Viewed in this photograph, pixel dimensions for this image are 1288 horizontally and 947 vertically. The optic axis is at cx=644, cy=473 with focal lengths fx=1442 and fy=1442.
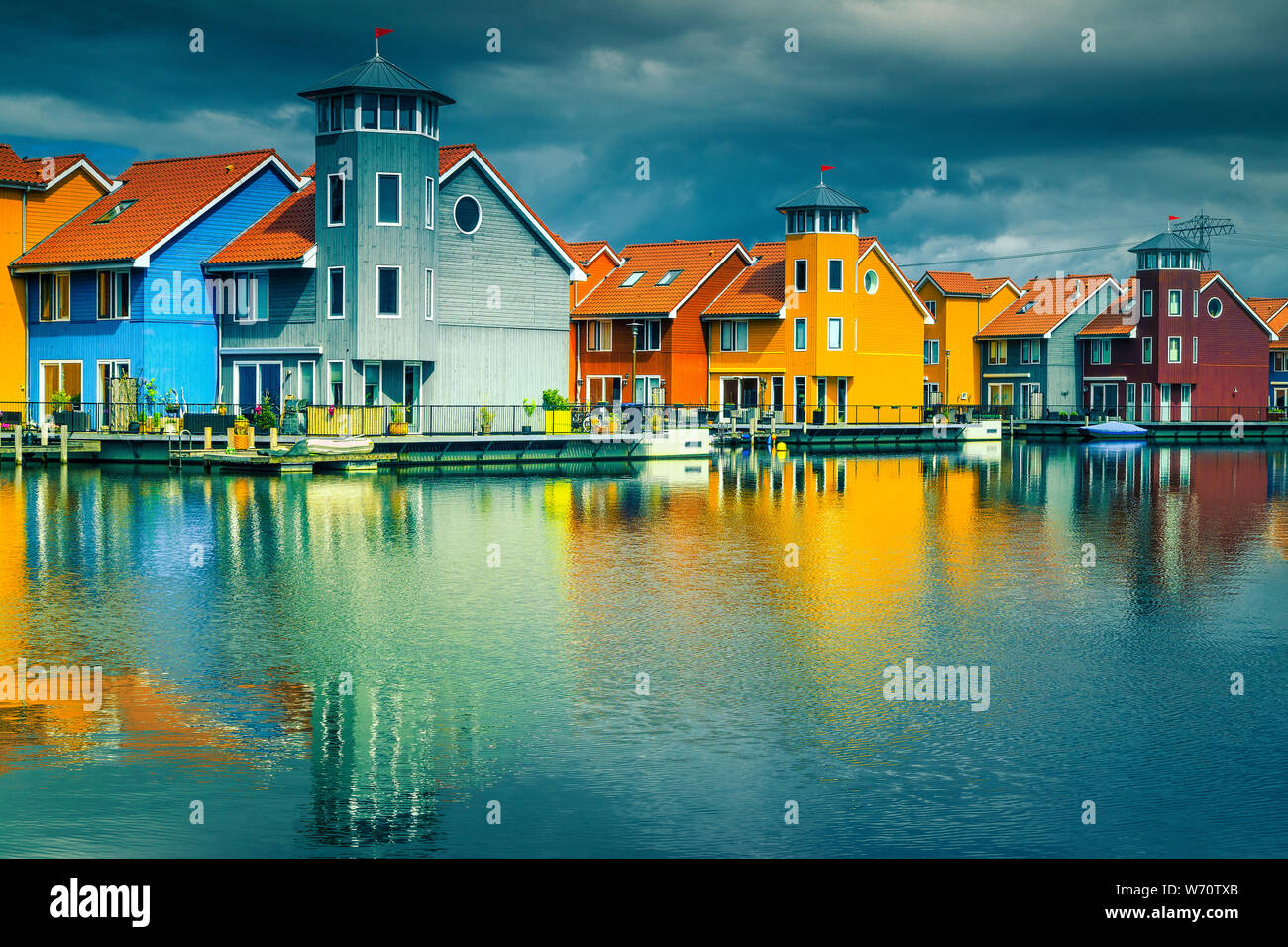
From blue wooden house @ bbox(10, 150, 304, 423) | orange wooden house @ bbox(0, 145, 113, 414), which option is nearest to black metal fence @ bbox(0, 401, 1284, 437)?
blue wooden house @ bbox(10, 150, 304, 423)

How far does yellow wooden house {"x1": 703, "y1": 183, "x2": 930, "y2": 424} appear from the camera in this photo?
81062 millimetres

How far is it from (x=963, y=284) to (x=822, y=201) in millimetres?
35001

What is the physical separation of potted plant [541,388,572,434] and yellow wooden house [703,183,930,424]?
21.9m

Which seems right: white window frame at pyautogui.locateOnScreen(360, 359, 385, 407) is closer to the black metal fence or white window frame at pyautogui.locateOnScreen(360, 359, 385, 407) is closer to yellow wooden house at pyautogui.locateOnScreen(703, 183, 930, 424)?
the black metal fence

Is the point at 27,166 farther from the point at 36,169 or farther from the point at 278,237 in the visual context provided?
the point at 278,237

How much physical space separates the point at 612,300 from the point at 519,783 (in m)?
73.3

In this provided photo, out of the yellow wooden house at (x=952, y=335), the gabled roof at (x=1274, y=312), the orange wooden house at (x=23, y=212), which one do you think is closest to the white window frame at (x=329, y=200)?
the orange wooden house at (x=23, y=212)

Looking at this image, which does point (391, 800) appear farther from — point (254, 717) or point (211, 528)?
point (211, 528)

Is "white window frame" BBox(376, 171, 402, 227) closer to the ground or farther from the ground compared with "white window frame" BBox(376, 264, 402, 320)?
farther from the ground

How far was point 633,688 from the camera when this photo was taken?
15062 mm

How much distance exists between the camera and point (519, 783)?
38.0 feet

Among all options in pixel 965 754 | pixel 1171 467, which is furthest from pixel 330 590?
pixel 1171 467

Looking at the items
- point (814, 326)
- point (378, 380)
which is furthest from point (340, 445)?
point (814, 326)
